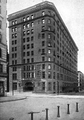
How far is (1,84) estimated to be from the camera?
28.6m

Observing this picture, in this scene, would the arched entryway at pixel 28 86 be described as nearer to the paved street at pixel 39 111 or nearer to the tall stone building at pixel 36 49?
the tall stone building at pixel 36 49

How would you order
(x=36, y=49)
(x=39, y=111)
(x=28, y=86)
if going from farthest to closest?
(x=28, y=86) → (x=36, y=49) → (x=39, y=111)

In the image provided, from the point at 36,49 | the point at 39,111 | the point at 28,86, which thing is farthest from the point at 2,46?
the point at 28,86

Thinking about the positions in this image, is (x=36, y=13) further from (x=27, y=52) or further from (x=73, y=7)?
(x=73, y=7)

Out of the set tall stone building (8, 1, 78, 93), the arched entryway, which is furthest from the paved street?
the arched entryway

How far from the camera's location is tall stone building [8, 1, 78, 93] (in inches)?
2053

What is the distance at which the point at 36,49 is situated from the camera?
54.3m

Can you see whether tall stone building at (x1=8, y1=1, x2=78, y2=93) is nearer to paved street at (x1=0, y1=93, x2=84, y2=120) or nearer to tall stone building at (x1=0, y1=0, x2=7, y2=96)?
tall stone building at (x1=0, y1=0, x2=7, y2=96)

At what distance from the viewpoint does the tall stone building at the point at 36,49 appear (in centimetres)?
5216

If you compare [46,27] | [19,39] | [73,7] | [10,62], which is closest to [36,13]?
[46,27]

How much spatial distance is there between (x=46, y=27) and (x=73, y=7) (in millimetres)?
43034

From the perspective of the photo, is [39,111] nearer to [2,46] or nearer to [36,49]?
[2,46]

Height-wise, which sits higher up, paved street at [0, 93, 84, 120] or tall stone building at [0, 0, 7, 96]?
tall stone building at [0, 0, 7, 96]

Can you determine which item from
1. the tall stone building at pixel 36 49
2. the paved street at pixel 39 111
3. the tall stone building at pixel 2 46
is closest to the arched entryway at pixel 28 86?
Result: the tall stone building at pixel 36 49
